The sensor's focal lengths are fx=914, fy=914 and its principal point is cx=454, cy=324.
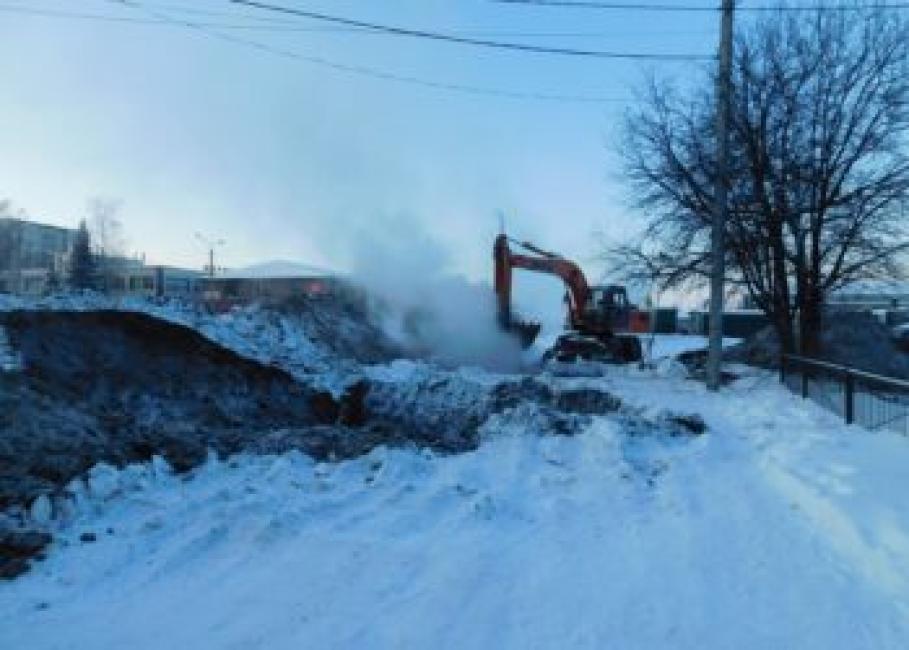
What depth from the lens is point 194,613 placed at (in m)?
5.66

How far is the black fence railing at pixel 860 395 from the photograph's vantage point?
11.6 meters

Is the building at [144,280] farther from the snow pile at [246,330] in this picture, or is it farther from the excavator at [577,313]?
the snow pile at [246,330]

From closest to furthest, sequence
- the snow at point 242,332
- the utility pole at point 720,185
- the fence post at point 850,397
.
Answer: the fence post at point 850,397
the snow at point 242,332
the utility pole at point 720,185

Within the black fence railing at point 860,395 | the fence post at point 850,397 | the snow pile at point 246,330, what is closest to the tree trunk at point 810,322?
the black fence railing at point 860,395

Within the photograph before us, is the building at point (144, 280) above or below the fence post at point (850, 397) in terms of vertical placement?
above

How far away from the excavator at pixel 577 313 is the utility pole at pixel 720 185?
6.76m

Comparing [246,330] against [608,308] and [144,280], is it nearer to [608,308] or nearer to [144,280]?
[608,308]

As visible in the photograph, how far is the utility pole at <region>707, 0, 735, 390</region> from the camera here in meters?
19.5

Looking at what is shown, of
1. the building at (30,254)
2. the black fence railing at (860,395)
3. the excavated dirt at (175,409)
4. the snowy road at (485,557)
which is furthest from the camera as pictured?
the building at (30,254)

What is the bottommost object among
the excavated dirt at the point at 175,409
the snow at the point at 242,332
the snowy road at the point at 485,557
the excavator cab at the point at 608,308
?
the snowy road at the point at 485,557

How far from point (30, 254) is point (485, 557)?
12361 centimetres

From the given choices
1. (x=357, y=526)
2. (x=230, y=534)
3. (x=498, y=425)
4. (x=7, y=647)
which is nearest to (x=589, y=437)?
(x=498, y=425)

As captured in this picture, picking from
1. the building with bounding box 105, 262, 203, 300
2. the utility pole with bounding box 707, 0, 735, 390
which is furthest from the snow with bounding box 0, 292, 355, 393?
the building with bounding box 105, 262, 203, 300

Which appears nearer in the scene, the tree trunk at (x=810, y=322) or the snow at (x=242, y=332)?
the snow at (x=242, y=332)
